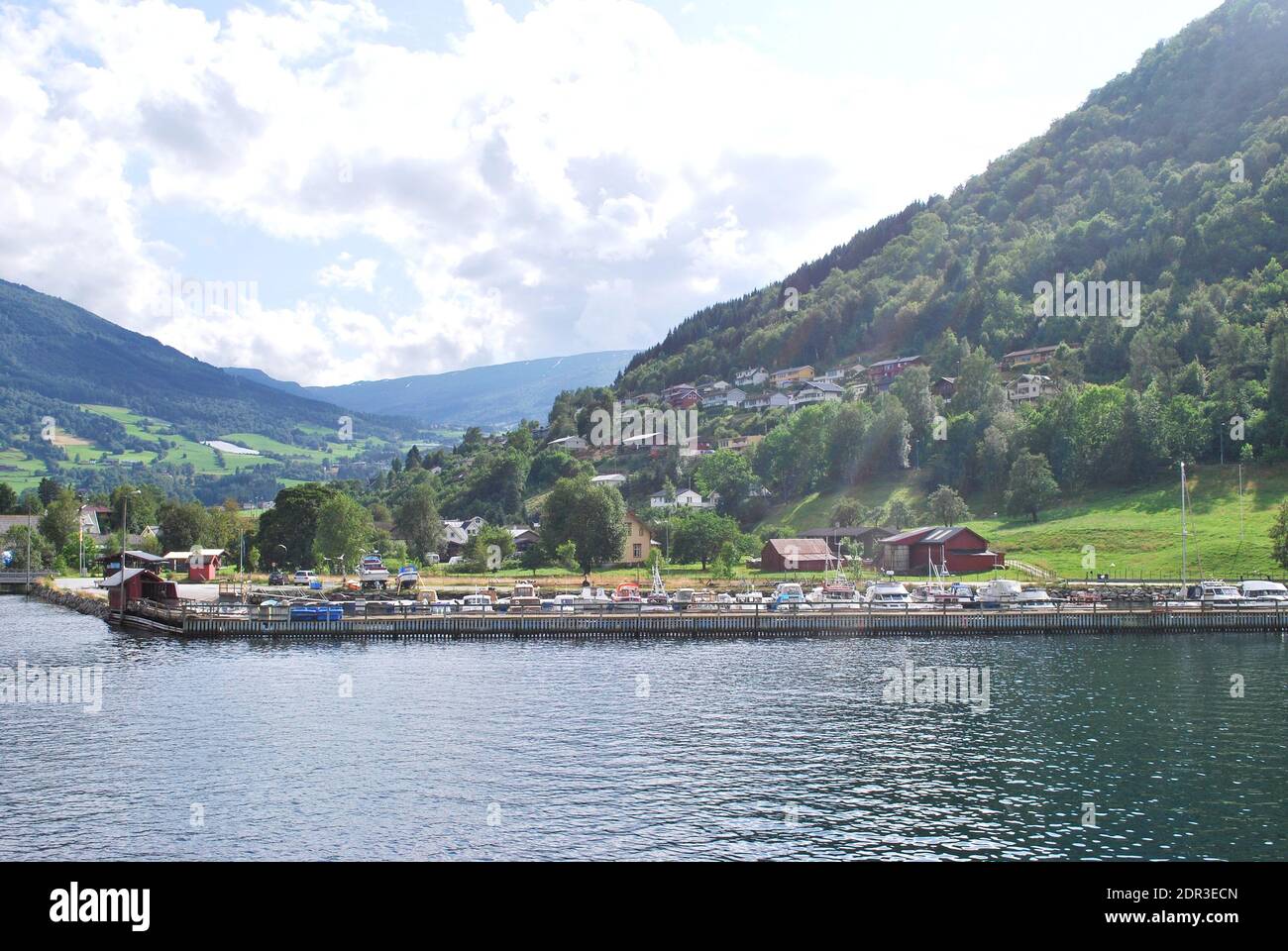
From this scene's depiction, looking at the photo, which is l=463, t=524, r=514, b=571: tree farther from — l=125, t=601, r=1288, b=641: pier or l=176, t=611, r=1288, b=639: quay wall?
l=176, t=611, r=1288, b=639: quay wall

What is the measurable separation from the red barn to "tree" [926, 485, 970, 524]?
1643 cm

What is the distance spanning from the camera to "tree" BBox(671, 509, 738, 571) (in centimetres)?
12388

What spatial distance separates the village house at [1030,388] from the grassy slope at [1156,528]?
1933 inches

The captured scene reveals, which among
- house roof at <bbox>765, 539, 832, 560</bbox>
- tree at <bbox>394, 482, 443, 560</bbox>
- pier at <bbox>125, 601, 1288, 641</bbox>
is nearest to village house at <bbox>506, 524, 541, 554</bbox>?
tree at <bbox>394, 482, 443, 560</bbox>

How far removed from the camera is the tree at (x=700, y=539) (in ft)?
406

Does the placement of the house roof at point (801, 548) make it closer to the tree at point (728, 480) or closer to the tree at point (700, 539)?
the tree at point (700, 539)

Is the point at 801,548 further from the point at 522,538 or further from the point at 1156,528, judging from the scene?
the point at 522,538

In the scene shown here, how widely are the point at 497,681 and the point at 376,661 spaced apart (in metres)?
12.7

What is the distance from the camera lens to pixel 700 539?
124m

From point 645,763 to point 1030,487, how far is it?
99.3m
